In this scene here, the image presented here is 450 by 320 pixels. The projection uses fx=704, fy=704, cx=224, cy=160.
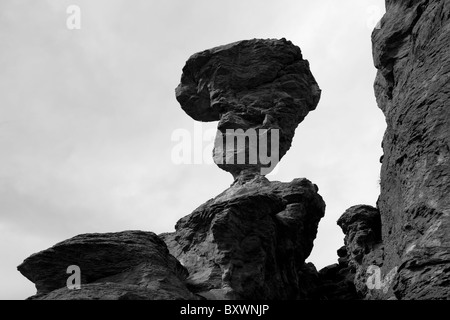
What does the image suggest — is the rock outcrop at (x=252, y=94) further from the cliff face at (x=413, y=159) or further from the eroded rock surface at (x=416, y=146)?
the eroded rock surface at (x=416, y=146)

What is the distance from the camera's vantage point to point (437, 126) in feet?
89.4

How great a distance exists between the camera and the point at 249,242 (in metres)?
32.9

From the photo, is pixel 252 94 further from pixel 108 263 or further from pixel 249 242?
pixel 108 263

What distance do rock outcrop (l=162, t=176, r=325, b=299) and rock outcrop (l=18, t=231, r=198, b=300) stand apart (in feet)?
9.33

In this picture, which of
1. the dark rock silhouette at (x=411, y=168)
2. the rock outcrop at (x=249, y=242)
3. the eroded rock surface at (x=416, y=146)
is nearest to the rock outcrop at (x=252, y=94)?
the rock outcrop at (x=249, y=242)

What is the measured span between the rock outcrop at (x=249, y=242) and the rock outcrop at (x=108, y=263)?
9.33 ft

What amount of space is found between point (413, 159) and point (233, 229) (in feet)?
29.8

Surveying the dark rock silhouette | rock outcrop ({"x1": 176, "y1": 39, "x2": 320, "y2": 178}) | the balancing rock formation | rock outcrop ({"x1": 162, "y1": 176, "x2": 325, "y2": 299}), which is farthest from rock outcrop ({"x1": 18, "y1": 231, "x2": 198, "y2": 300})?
rock outcrop ({"x1": 176, "y1": 39, "x2": 320, "y2": 178})

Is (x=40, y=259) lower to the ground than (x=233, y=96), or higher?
lower

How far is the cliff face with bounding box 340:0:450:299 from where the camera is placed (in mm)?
22297

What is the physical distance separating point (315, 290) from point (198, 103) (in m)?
14.8

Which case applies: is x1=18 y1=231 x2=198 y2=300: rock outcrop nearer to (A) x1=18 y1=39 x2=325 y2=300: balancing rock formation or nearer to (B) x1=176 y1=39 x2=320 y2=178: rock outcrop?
(A) x1=18 y1=39 x2=325 y2=300: balancing rock formation
